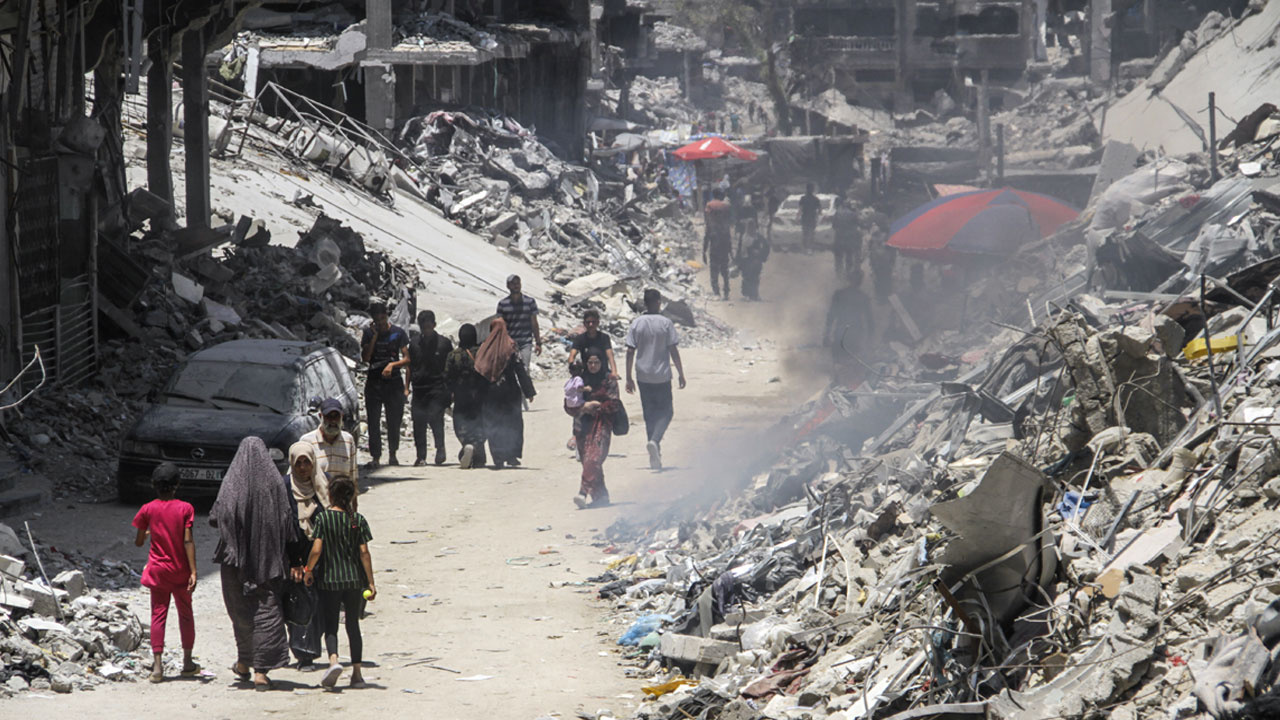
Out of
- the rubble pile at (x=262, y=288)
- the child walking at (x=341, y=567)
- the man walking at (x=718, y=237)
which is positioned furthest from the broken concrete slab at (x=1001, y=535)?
the man walking at (x=718, y=237)

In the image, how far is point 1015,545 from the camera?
5.85 meters

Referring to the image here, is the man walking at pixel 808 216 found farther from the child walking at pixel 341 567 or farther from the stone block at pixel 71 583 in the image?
the child walking at pixel 341 567

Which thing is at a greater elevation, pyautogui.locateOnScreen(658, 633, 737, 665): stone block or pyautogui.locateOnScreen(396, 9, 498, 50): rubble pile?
pyautogui.locateOnScreen(396, 9, 498, 50): rubble pile

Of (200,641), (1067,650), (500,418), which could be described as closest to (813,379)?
(500,418)

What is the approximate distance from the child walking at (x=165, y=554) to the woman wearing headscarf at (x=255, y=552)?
0.22m

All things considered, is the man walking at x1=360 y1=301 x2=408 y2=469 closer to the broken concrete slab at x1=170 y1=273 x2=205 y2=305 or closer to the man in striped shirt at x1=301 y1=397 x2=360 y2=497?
the broken concrete slab at x1=170 y1=273 x2=205 y2=305

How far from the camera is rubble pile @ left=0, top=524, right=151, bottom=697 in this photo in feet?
22.9

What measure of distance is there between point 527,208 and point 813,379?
475 inches

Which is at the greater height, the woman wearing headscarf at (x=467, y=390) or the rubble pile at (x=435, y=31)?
the rubble pile at (x=435, y=31)

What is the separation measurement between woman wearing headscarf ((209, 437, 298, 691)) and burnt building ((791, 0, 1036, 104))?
182 ft

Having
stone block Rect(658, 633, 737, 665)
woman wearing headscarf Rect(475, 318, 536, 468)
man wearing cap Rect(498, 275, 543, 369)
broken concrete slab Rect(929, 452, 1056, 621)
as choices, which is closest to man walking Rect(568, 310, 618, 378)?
woman wearing headscarf Rect(475, 318, 536, 468)

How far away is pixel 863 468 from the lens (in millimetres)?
10102

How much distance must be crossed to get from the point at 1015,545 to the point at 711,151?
30684mm

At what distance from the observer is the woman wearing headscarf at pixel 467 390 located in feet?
44.8
